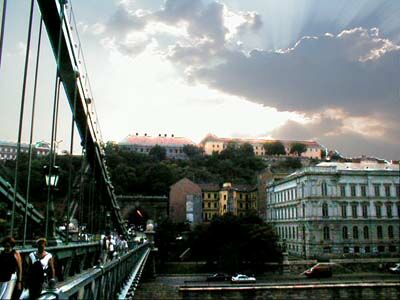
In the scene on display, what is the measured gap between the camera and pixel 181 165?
122 metres

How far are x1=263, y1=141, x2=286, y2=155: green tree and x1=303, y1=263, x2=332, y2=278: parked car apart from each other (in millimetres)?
103780

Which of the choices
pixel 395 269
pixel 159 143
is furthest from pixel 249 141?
pixel 395 269

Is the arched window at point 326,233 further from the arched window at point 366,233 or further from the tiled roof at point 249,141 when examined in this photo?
the tiled roof at point 249,141

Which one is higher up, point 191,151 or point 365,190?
point 191,151

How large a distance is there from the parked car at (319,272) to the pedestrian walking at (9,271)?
43.2 metres

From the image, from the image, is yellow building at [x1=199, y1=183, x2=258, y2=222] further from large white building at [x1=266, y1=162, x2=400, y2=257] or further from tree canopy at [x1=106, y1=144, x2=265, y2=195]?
large white building at [x1=266, y1=162, x2=400, y2=257]

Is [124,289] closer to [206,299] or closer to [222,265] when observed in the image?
[206,299]

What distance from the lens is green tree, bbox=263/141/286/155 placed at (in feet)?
492

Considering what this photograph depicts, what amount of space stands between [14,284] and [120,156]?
99395 mm

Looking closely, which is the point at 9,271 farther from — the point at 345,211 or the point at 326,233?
the point at 345,211

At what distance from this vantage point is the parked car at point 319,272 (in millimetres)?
45938

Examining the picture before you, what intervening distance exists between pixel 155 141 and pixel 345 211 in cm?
9656

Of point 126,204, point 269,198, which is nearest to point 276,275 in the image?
point 269,198

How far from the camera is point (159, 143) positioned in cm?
14688
